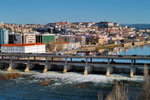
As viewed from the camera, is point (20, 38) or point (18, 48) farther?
point (20, 38)

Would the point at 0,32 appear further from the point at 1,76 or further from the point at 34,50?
the point at 1,76

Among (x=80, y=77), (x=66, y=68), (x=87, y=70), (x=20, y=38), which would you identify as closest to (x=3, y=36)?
(x=20, y=38)

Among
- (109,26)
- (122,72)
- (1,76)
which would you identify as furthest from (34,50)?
(109,26)

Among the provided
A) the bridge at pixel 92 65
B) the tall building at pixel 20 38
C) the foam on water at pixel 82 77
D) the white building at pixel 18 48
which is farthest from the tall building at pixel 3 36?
the foam on water at pixel 82 77

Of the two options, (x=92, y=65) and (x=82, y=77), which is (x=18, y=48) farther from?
(x=82, y=77)

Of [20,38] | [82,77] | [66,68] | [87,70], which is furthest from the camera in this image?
[20,38]

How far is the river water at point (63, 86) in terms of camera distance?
17.6m

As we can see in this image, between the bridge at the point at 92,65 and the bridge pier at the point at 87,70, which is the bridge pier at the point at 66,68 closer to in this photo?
the bridge at the point at 92,65

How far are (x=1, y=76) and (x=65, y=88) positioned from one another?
7.80m

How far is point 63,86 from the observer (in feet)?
66.3

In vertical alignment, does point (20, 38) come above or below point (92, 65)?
above

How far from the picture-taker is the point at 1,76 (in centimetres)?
2512

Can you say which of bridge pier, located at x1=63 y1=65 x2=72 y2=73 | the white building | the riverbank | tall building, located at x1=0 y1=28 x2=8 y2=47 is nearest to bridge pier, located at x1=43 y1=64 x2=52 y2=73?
the riverbank

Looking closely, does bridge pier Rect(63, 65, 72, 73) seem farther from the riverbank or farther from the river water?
the river water
